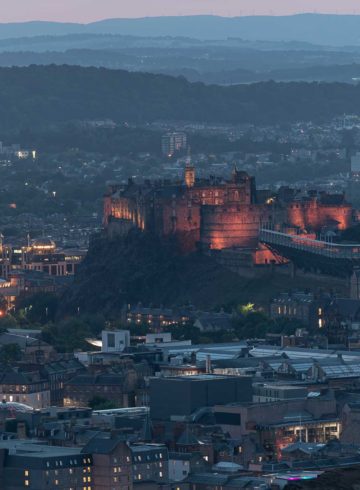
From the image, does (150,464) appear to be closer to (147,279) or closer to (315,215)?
(147,279)

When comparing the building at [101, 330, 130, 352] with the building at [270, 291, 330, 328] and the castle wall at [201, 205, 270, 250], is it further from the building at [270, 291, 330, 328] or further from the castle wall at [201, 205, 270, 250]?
the castle wall at [201, 205, 270, 250]

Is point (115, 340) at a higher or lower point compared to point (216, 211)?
higher

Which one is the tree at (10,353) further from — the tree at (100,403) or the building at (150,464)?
the building at (150,464)

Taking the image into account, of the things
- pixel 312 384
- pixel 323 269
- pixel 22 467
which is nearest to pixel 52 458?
pixel 22 467

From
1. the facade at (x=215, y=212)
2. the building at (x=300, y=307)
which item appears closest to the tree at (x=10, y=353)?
the building at (x=300, y=307)

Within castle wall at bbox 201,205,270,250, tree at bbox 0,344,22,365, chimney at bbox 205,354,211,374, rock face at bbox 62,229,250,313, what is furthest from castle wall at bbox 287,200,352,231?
chimney at bbox 205,354,211,374

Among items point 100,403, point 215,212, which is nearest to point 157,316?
point 215,212

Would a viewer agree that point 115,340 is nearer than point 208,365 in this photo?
No
